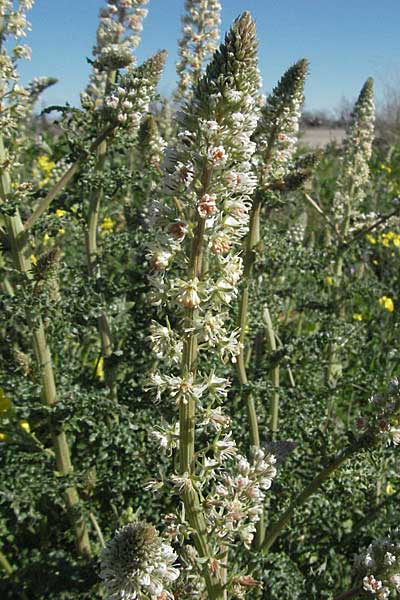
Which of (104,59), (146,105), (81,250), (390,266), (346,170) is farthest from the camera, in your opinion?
(390,266)

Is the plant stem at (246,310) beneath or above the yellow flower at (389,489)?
above

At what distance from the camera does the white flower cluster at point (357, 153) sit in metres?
5.04

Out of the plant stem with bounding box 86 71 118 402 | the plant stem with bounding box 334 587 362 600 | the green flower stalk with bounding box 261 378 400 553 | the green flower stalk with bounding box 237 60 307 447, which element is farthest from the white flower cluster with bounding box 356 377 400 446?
the plant stem with bounding box 86 71 118 402

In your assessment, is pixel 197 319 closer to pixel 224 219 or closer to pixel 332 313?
pixel 224 219

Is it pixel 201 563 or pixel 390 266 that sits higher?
pixel 390 266

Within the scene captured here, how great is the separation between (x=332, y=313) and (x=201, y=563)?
274 centimetres

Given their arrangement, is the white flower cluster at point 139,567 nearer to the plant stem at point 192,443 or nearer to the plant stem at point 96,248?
the plant stem at point 192,443

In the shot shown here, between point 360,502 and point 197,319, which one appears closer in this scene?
point 197,319

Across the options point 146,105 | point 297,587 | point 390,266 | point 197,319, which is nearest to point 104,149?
point 146,105

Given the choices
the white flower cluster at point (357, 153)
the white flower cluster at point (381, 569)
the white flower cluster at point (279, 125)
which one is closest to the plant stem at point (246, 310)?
the white flower cluster at point (279, 125)

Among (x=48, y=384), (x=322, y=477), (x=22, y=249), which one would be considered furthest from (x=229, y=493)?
(x=22, y=249)

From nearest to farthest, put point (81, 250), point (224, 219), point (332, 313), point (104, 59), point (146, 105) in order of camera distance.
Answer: point (224, 219) < point (146, 105) < point (104, 59) < point (332, 313) < point (81, 250)

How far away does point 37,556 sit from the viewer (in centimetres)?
338

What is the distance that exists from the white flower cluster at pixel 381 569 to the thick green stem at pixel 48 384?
1.73 meters
